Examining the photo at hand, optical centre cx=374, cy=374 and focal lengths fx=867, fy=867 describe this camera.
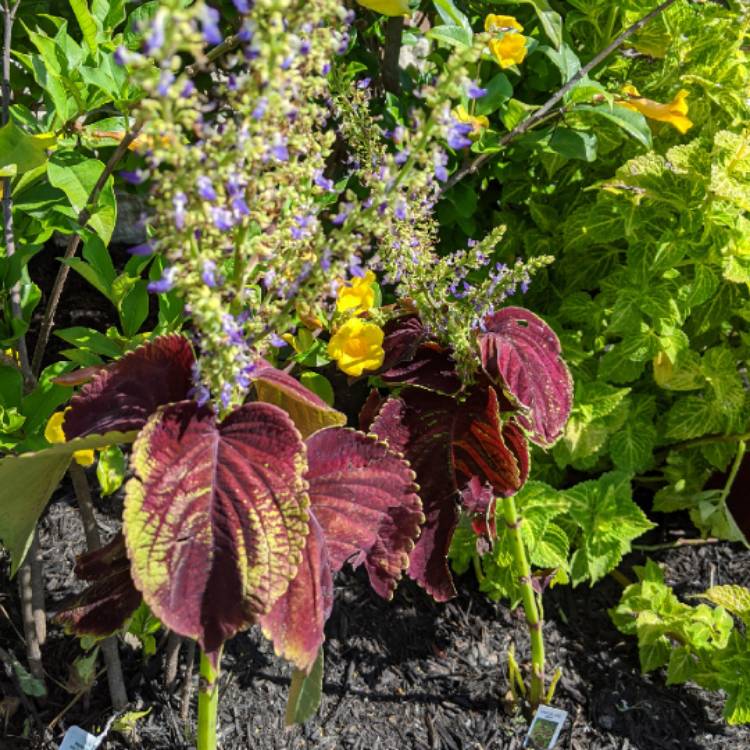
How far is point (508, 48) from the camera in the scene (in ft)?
5.16

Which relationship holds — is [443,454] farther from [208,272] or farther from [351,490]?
[208,272]

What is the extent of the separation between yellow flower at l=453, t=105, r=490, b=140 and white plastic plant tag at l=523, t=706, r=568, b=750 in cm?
108

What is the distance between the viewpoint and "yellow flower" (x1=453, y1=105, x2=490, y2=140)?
1480 millimetres

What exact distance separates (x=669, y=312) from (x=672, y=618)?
0.63 m

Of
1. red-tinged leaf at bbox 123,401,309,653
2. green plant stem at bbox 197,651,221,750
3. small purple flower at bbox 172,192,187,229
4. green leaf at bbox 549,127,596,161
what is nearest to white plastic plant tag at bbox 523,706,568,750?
green plant stem at bbox 197,651,221,750

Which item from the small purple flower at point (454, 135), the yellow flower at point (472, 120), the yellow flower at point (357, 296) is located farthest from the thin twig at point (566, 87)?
the small purple flower at point (454, 135)

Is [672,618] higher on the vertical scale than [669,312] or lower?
lower

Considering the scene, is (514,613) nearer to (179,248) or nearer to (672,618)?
(672,618)

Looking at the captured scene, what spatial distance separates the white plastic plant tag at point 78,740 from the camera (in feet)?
4.73

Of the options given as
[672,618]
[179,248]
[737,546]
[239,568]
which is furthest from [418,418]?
[737,546]

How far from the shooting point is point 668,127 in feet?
6.38

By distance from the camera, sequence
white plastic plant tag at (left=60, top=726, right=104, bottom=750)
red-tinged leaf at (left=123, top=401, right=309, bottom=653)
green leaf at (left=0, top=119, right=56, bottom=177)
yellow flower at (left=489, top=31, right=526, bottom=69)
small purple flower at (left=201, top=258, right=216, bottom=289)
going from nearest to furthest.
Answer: small purple flower at (left=201, top=258, right=216, bottom=289)
red-tinged leaf at (left=123, top=401, right=309, bottom=653)
green leaf at (left=0, top=119, right=56, bottom=177)
white plastic plant tag at (left=60, top=726, right=104, bottom=750)
yellow flower at (left=489, top=31, right=526, bottom=69)

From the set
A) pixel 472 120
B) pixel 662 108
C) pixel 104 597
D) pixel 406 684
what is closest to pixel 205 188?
pixel 104 597

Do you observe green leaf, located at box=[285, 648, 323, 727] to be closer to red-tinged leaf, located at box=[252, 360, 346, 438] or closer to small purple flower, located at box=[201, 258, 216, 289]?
red-tinged leaf, located at box=[252, 360, 346, 438]
